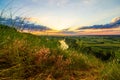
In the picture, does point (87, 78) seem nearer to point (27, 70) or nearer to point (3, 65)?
point (27, 70)

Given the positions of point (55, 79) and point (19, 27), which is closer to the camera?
point (55, 79)

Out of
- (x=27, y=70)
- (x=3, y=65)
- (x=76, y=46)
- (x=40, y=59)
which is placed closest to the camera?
(x=3, y=65)

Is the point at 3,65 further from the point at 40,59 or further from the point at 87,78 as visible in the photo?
the point at 87,78

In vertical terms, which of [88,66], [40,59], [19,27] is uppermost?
[19,27]

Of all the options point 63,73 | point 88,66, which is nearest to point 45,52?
point 63,73

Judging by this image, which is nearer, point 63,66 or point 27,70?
point 27,70

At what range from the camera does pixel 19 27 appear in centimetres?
699

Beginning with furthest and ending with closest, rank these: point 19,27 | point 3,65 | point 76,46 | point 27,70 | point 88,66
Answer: point 76,46
point 88,66
point 19,27
point 27,70
point 3,65

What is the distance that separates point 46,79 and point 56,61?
50.8 inches

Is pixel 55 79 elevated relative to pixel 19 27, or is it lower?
lower

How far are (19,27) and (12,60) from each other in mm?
1838

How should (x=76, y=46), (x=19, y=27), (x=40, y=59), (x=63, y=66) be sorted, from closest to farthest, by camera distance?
1. (x=40, y=59)
2. (x=63, y=66)
3. (x=19, y=27)
4. (x=76, y=46)

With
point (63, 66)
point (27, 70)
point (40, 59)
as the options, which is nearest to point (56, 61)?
point (63, 66)

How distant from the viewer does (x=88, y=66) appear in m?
8.34
